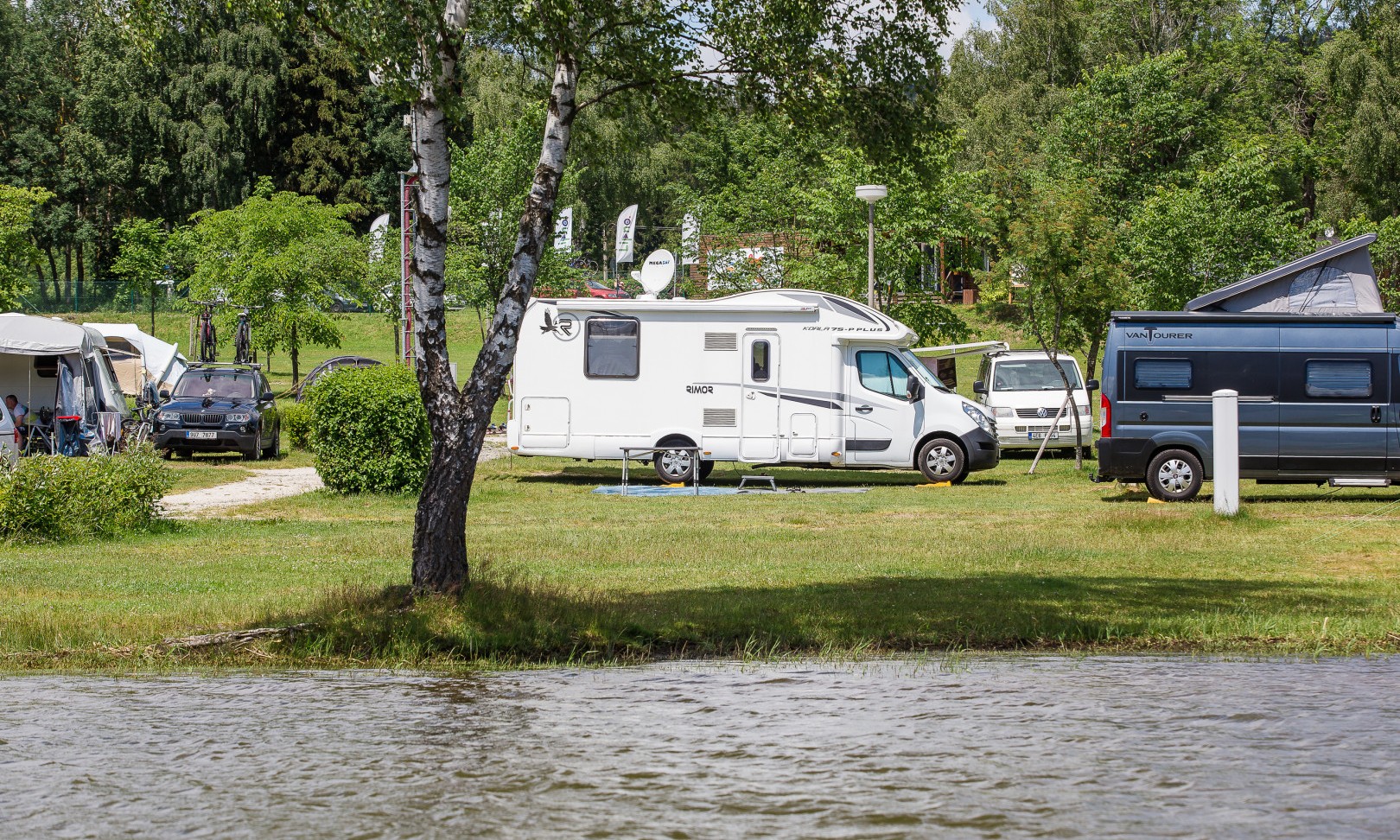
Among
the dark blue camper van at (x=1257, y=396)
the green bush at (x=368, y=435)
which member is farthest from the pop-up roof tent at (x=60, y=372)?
the dark blue camper van at (x=1257, y=396)

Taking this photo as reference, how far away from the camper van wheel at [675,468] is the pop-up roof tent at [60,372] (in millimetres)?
10653

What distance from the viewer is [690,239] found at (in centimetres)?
3709

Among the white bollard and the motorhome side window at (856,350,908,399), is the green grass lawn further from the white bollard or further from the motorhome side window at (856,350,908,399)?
the motorhome side window at (856,350,908,399)

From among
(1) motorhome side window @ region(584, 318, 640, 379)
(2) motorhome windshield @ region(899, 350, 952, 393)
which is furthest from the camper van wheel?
(2) motorhome windshield @ region(899, 350, 952, 393)

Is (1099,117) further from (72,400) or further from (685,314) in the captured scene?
(72,400)

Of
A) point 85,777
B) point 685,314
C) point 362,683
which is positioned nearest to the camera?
point 85,777

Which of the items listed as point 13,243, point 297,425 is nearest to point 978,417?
point 297,425

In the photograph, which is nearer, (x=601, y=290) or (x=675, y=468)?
(x=675, y=468)

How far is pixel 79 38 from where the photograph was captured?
7331 cm

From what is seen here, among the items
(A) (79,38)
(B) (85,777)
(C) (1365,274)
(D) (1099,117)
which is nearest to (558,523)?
(B) (85,777)

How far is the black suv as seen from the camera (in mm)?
25562

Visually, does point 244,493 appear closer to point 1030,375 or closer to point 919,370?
point 919,370

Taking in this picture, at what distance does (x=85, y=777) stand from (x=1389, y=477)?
691 inches

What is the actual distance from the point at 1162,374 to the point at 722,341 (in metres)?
6.82
